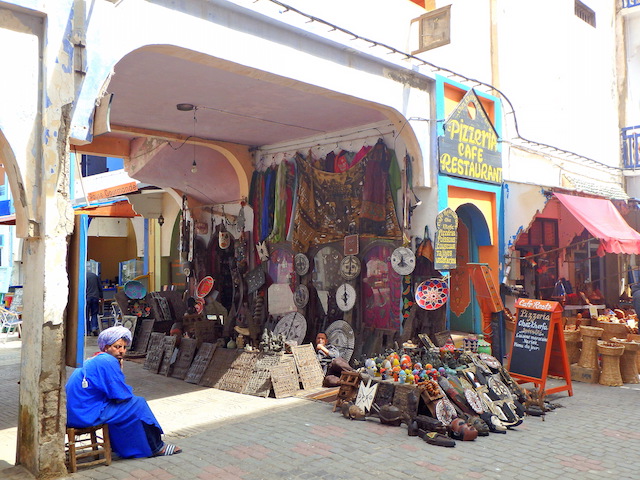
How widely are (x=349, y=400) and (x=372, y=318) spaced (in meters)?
3.01

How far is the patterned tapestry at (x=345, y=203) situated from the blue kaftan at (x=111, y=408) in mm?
5292

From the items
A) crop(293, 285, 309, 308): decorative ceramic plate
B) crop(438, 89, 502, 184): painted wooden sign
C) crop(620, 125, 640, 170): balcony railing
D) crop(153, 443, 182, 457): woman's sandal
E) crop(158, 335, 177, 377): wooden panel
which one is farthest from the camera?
crop(620, 125, 640, 170): balcony railing

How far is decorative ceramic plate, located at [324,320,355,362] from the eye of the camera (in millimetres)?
9557

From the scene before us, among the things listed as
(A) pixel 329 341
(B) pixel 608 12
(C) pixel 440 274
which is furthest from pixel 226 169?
(B) pixel 608 12

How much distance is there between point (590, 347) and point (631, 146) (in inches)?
309

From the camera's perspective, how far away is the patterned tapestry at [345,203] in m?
9.60

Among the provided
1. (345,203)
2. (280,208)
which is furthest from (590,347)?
(280,208)

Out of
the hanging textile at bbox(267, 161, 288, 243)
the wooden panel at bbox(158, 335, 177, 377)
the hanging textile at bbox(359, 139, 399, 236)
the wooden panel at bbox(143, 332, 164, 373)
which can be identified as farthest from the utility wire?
the wooden panel at bbox(143, 332, 164, 373)

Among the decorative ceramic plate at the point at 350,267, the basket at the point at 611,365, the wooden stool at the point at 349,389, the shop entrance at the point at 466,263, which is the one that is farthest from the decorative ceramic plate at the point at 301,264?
the basket at the point at 611,365

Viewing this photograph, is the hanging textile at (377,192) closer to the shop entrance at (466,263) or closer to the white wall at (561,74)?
the shop entrance at (466,263)

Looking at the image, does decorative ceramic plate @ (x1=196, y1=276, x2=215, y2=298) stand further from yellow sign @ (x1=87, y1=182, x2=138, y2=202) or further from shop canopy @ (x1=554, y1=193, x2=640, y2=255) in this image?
shop canopy @ (x1=554, y1=193, x2=640, y2=255)

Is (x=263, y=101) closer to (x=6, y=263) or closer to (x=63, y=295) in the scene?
(x=63, y=295)

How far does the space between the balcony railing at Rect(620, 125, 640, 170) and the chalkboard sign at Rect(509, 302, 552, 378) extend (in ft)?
29.9

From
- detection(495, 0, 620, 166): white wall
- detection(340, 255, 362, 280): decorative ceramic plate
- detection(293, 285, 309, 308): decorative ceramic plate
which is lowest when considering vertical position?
detection(293, 285, 309, 308): decorative ceramic plate
